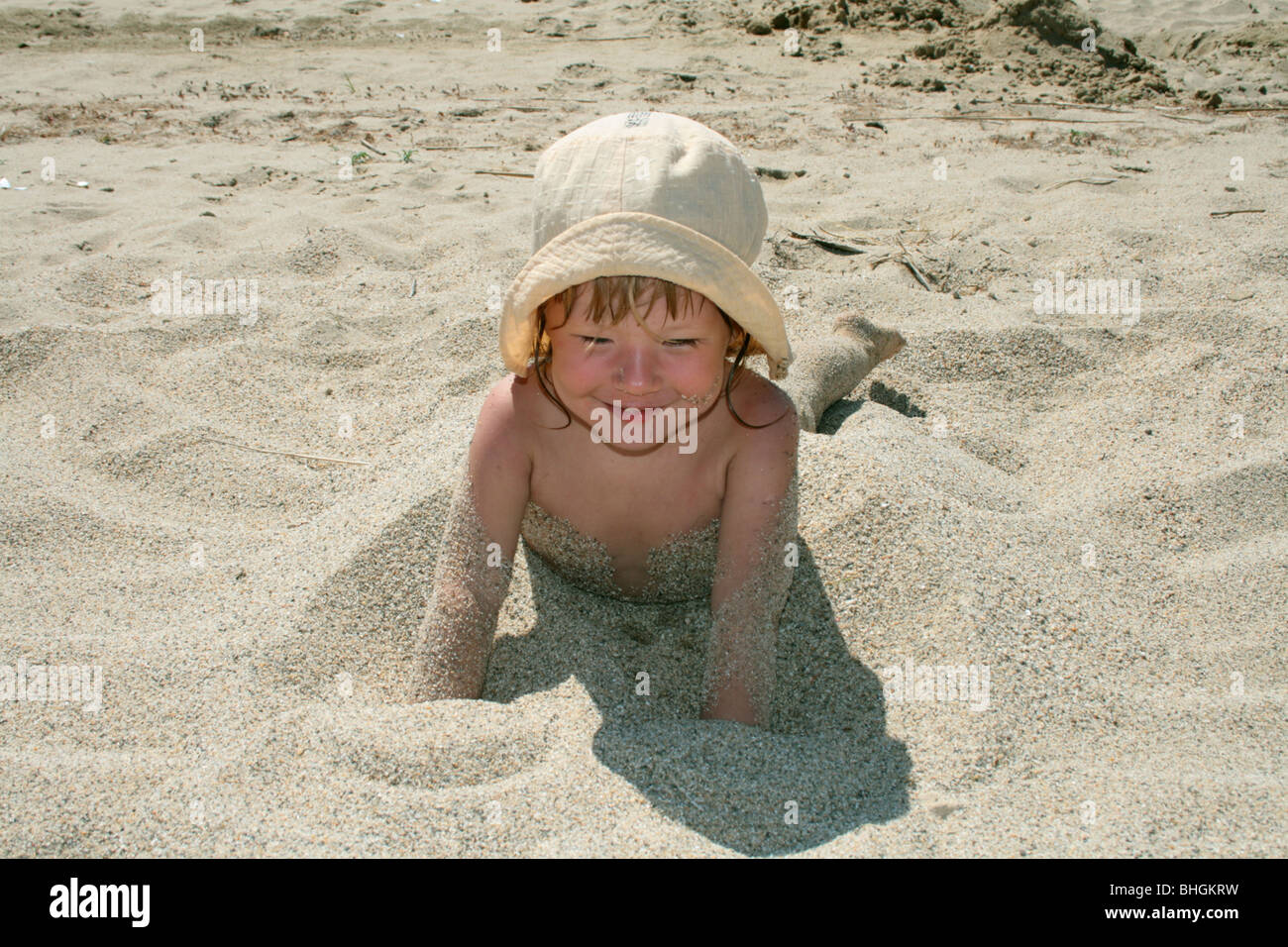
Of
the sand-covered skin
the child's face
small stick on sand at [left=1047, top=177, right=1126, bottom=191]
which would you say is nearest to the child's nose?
the child's face

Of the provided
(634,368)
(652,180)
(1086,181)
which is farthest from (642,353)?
(1086,181)

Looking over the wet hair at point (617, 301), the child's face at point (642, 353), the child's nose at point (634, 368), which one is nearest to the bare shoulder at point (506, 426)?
the wet hair at point (617, 301)

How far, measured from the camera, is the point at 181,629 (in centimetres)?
200

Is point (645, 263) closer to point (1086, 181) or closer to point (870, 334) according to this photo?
point (870, 334)

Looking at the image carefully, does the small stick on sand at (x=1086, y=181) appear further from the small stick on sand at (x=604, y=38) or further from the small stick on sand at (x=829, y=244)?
the small stick on sand at (x=604, y=38)

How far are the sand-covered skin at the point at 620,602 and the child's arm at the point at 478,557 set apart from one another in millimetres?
116

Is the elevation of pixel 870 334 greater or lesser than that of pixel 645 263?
lesser

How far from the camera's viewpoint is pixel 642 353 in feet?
5.48

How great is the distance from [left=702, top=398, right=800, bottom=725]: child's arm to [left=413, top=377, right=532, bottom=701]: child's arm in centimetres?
41

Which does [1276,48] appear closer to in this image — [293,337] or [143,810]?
[293,337]

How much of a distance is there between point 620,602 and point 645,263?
889 mm

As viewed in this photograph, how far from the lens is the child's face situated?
1.67 meters
